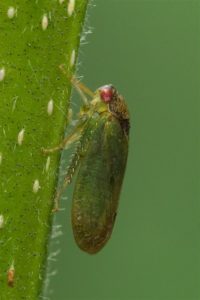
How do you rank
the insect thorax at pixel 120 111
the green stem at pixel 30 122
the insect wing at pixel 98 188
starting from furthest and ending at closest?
the insect thorax at pixel 120 111 → the insect wing at pixel 98 188 → the green stem at pixel 30 122

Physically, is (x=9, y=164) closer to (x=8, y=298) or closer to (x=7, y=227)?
(x=7, y=227)

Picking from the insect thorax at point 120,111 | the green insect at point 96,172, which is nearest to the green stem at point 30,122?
the green insect at point 96,172

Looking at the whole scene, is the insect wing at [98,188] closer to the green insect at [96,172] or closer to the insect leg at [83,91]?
the green insect at [96,172]

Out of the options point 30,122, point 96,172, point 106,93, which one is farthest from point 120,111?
point 30,122

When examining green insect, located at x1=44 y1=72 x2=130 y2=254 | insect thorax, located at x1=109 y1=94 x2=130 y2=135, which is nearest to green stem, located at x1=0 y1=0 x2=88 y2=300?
green insect, located at x1=44 y1=72 x2=130 y2=254

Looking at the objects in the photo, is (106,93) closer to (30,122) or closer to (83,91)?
(83,91)

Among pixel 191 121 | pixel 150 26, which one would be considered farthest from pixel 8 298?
pixel 150 26
